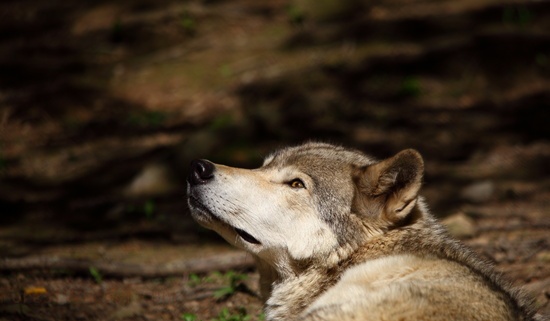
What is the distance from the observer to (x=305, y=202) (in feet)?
17.0

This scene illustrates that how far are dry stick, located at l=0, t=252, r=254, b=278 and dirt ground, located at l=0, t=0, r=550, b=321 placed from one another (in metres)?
0.02

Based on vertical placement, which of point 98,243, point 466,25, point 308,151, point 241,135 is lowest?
point 98,243

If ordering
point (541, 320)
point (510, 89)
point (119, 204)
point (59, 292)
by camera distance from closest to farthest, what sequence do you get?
point (541, 320)
point (59, 292)
point (119, 204)
point (510, 89)

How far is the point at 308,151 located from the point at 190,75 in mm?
10183

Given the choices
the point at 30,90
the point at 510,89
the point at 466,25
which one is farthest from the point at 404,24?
the point at 30,90

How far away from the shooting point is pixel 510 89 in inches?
525

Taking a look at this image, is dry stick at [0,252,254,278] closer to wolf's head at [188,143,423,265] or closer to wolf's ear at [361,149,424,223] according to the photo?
wolf's head at [188,143,423,265]

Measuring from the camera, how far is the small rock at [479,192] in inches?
387

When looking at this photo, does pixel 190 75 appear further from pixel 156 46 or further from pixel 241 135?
pixel 241 135

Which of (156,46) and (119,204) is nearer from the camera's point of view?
(119,204)

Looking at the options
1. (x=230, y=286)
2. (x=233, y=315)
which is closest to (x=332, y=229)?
(x=233, y=315)

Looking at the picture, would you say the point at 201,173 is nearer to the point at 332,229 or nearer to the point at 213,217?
the point at 213,217

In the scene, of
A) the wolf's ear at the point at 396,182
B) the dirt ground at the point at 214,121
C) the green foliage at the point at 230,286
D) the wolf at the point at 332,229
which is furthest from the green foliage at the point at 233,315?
Result: the wolf's ear at the point at 396,182

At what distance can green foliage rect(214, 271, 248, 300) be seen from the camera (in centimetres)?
668
